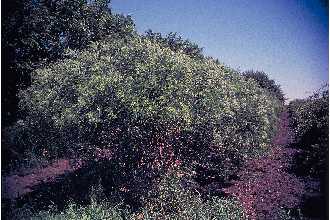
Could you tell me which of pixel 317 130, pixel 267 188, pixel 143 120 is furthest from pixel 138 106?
pixel 317 130

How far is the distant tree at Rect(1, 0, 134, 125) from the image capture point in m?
14.0

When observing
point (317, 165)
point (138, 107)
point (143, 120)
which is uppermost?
point (138, 107)

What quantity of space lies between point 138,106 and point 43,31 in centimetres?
952

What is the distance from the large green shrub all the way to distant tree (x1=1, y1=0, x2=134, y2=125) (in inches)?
176

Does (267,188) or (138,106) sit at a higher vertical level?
(138,106)

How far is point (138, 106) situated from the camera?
786 cm

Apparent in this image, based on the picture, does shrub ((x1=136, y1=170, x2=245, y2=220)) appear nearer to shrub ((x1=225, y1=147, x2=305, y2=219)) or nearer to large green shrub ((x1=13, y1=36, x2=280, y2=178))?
large green shrub ((x1=13, y1=36, x2=280, y2=178))

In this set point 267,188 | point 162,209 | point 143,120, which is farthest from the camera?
point 267,188

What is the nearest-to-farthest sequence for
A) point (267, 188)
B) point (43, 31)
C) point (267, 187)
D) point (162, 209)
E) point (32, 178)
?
1. point (162, 209)
2. point (267, 188)
3. point (267, 187)
4. point (32, 178)
5. point (43, 31)

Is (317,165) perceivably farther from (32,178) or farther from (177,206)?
(32,178)

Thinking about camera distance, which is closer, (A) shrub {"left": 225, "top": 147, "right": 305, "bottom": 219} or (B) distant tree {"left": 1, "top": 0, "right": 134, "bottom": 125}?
(A) shrub {"left": 225, "top": 147, "right": 305, "bottom": 219}

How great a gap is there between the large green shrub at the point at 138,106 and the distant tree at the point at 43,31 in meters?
4.47

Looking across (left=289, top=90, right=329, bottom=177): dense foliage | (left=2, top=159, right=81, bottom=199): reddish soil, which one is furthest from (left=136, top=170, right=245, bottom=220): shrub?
(left=2, top=159, right=81, bottom=199): reddish soil

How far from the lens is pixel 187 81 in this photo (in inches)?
326
